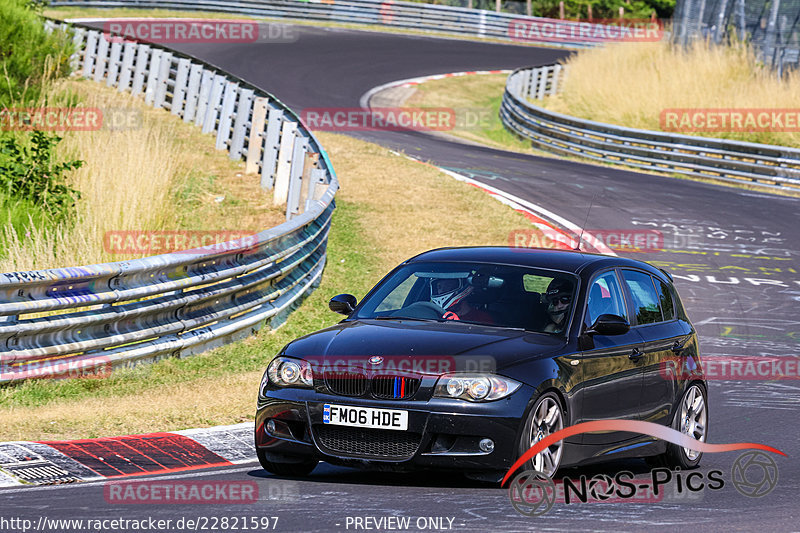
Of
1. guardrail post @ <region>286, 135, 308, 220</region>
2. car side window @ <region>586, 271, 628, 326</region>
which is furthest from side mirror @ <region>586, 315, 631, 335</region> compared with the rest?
guardrail post @ <region>286, 135, 308, 220</region>

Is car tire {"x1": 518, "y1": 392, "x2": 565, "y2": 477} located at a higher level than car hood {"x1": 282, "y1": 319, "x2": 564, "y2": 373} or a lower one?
lower

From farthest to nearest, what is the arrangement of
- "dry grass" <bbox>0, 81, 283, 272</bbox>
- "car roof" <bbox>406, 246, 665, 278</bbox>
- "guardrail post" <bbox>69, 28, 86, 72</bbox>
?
"guardrail post" <bbox>69, 28, 86, 72</bbox> < "dry grass" <bbox>0, 81, 283, 272</bbox> < "car roof" <bbox>406, 246, 665, 278</bbox>

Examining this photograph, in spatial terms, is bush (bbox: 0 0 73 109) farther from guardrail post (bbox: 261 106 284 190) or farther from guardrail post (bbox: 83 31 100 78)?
guardrail post (bbox: 261 106 284 190)

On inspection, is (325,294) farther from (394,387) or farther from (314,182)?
(394,387)

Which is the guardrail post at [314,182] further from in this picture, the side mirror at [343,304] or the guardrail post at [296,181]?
the side mirror at [343,304]

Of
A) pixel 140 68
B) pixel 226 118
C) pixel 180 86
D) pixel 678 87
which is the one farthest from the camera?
pixel 678 87

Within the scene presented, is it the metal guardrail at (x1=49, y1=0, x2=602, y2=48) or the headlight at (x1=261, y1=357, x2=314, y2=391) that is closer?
the headlight at (x1=261, y1=357, x2=314, y2=391)

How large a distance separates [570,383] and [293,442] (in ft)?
5.63

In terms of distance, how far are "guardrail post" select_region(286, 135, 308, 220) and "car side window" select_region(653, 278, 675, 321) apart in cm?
910

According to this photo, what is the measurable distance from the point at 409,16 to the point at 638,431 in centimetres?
4609

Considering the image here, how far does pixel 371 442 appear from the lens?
6.95m

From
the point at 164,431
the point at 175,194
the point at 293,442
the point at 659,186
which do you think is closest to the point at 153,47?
the point at 175,194

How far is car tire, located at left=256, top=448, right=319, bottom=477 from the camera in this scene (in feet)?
24.2

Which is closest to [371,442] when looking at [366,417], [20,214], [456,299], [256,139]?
[366,417]
